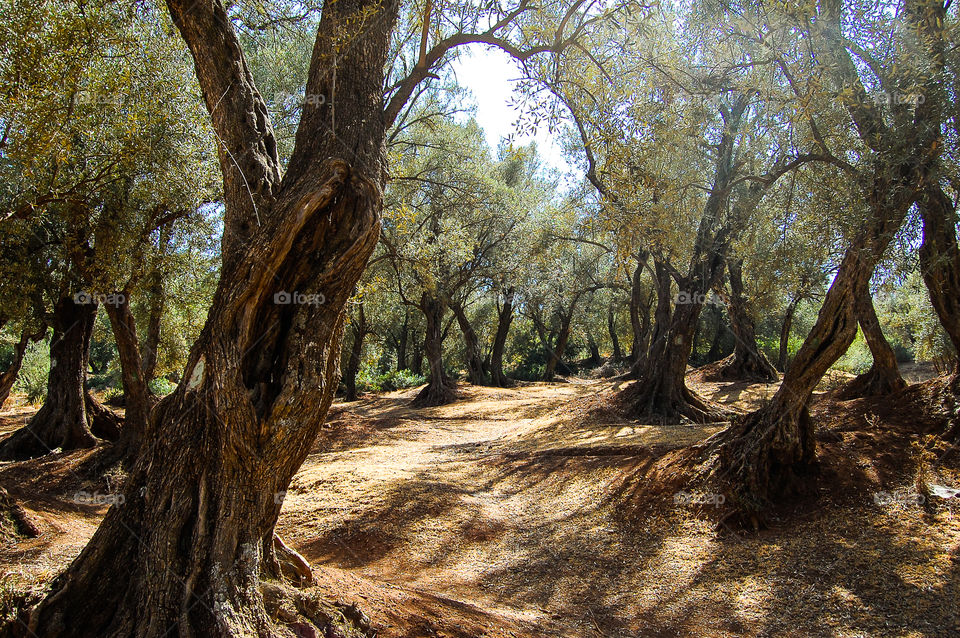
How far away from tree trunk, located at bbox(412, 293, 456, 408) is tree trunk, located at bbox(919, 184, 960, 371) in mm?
14331

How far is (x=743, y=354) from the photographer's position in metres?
17.9

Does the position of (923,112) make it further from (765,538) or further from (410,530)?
(410,530)

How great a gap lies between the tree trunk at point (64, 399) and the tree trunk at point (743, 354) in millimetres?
16953

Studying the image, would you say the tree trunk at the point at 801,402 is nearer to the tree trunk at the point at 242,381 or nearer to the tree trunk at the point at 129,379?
the tree trunk at the point at 242,381

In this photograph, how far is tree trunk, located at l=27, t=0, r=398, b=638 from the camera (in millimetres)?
2812

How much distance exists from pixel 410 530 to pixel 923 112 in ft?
22.6

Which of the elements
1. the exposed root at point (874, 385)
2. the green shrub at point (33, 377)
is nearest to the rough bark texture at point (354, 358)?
the green shrub at point (33, 377)
